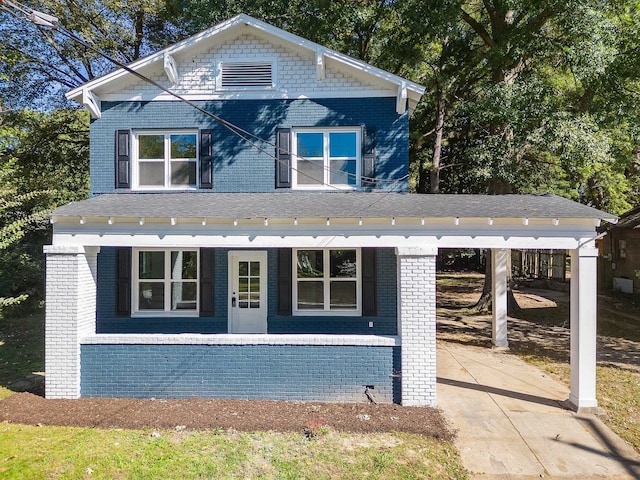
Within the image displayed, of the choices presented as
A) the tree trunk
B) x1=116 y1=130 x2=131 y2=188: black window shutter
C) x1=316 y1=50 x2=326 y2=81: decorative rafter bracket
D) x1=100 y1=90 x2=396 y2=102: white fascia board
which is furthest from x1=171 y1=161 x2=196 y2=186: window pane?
the tree trunk

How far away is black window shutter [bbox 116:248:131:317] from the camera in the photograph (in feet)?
30.3

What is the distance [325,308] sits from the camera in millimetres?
9453

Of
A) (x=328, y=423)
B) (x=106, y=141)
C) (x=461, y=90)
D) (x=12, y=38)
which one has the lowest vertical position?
(x=328, y=423)

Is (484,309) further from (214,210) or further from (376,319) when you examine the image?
(214,210)

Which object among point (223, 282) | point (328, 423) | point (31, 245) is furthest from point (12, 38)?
point (328, 423)

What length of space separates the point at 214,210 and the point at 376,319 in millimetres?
4386

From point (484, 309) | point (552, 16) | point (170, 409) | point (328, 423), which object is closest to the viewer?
point (328, 423)

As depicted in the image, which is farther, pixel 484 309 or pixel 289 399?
pixel 484 309

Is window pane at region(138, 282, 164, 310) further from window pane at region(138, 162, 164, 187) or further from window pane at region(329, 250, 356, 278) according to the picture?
A: window pane at region(329, 250, 356, 278)

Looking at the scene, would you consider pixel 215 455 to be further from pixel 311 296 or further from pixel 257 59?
pixel 257 59

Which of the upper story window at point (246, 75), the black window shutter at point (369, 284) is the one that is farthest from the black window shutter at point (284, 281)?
the upper story window at point (246, 75)

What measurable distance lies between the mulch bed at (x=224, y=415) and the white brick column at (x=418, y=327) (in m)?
0.31

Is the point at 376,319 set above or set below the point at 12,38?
below

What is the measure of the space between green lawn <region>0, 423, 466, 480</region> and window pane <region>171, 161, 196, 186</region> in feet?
18.3
